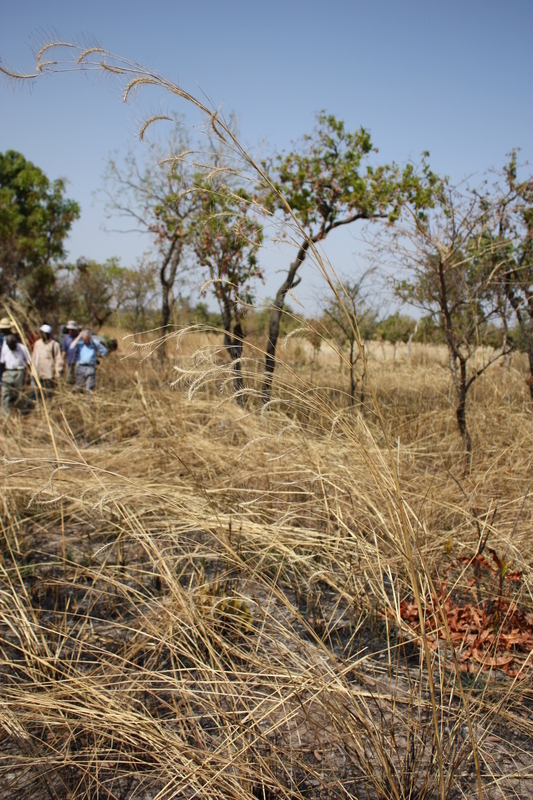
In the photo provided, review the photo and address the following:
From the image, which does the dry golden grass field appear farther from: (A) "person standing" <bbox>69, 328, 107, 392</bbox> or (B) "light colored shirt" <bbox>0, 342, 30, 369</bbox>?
(A) "person standing" <bbox>69, 328, 107, 392</bbox>

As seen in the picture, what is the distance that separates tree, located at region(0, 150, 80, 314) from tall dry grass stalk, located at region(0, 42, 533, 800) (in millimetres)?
19763

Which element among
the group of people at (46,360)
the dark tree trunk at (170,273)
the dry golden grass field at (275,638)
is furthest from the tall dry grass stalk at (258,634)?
the dark tree trunk at (170,273)

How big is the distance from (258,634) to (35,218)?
2331 cm

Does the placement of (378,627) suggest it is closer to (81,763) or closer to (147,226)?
(81,763)

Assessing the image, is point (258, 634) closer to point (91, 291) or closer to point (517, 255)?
point (517, 255)

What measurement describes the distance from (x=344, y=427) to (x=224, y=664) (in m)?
1.19

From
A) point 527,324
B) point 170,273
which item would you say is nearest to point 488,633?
point 527,324

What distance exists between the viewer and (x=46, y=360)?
301 inches

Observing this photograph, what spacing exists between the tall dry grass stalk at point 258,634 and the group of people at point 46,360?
3038 mm

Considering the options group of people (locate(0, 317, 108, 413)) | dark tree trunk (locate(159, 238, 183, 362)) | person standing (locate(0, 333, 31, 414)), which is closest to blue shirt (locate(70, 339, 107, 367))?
group of people (locate(0, 317, 108, 413))

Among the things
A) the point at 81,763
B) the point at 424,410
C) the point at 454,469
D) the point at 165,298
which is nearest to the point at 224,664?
the point at 81,763

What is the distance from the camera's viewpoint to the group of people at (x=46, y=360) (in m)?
6.85

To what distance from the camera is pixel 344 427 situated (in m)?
1.44

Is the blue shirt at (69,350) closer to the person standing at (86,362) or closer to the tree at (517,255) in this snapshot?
the person standing at (86,362)
